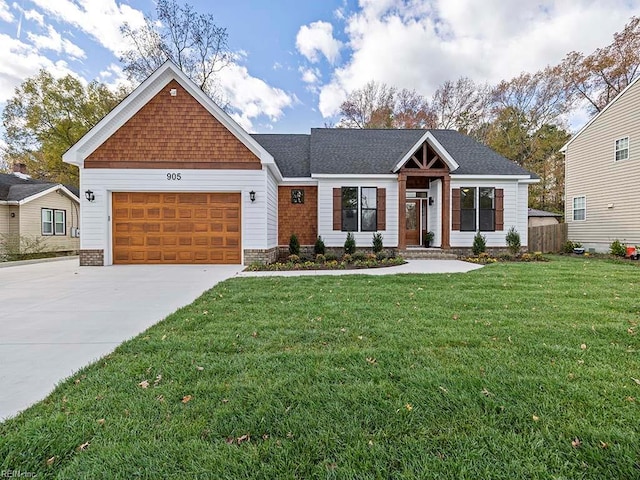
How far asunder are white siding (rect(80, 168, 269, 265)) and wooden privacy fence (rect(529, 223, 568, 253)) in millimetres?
12873

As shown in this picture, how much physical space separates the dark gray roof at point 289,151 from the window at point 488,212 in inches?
291

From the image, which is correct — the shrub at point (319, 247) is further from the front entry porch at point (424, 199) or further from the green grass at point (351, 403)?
the green grass at point (351, 403)

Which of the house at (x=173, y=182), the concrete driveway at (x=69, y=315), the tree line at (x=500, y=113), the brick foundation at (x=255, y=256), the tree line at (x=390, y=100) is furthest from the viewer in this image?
the tree line at (x=500, y=113)

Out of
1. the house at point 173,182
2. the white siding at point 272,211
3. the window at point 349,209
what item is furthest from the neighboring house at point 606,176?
the white siding at point 272,211

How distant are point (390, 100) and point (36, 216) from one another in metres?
23.7

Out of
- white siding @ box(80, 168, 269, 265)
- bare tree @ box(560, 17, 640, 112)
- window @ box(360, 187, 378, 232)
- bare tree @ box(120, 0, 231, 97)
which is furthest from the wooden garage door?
bare tree @ box(560, 17, 640, 112)

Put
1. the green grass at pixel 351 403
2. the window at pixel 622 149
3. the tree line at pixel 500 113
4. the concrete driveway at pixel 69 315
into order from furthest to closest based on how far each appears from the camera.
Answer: the tree line at pixel 500 113
the window at pixel 622 149
the concrete driveway at pixel 69 315
the green grass at pixel 351 403

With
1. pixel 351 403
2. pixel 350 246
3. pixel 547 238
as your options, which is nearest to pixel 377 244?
pixel 350 246

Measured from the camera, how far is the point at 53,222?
16812 mm

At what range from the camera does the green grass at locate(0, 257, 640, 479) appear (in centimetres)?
162

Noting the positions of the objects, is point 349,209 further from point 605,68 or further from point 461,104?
point 605,68

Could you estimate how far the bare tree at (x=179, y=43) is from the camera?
17234 mm

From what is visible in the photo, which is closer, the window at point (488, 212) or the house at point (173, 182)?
the house at point (173, 182)

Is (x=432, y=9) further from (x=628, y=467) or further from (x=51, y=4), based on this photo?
(x=628, y=467)
